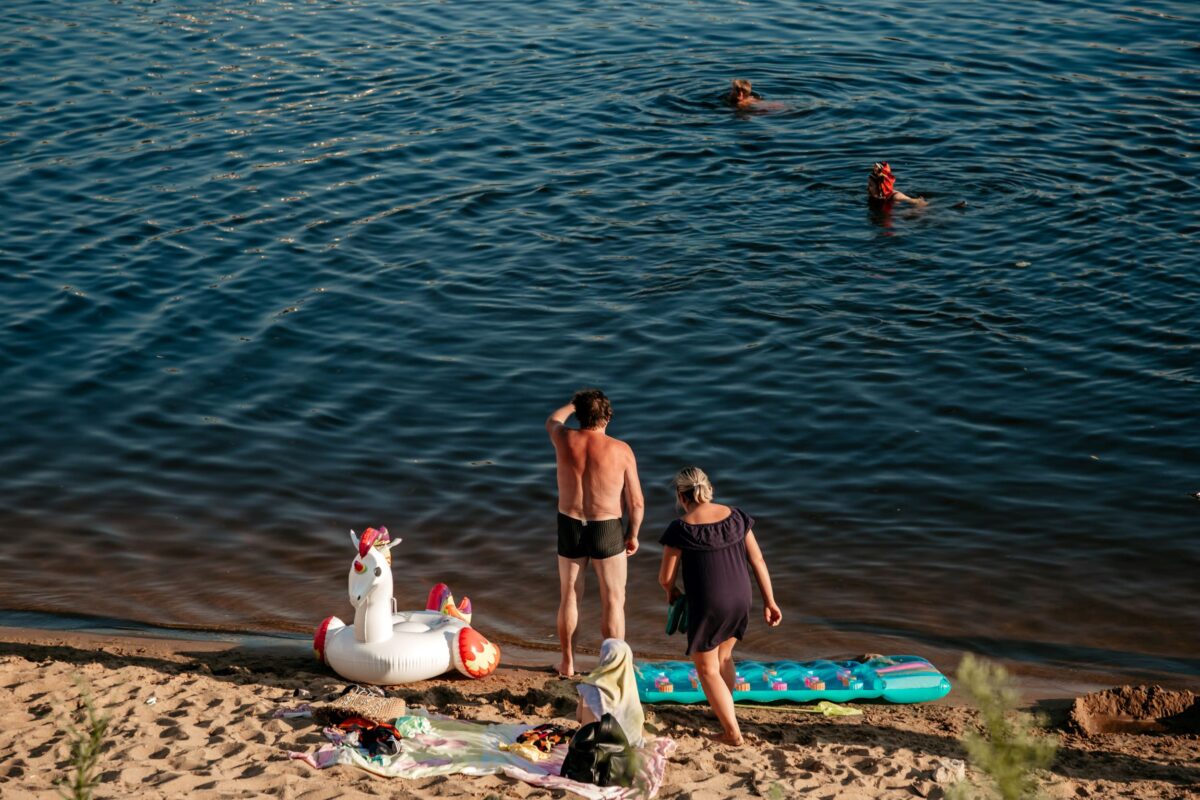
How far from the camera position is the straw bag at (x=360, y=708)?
7500 millimetres

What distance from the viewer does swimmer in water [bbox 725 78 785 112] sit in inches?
760

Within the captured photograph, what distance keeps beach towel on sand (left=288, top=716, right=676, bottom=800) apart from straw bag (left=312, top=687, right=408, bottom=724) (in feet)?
0.67

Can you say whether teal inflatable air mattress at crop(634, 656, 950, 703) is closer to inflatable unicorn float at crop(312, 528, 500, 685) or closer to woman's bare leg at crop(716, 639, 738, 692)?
woman's bare leg at crop(716, 639, 738, 692)

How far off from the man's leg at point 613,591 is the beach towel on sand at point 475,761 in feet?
3.33

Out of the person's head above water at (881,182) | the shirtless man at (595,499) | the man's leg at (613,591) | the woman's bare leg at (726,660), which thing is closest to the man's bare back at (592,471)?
the shirtless man at (595,499)

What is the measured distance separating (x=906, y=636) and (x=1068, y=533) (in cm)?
192

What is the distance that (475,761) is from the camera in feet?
23.3

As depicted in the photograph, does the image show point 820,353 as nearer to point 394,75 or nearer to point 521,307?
point 521,307

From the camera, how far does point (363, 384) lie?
1316 centimetres

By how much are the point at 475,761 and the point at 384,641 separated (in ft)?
4.42

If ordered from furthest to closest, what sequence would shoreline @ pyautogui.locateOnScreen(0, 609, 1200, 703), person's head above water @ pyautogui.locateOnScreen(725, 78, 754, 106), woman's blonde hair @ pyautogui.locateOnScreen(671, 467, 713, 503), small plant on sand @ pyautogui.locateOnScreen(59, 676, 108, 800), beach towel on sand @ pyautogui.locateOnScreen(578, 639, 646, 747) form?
person's head above water @ pyautogui.locateOnScreen(725, 78, 754, 106)
shoreline @ pyautogui.locateOnScreen(0, 609, 1200, 703)
woman's blonde hair @ pyautogui.locateOnScreen(671, 467, 713, 503)
beach towel on sand @ pyautogui.locateOnScreen(578, 639, 646, 747)
small plant on sand @ pyautogui.locateOnScreen(59, 676, 108, 800)

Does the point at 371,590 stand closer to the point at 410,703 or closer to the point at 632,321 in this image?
the point at 410,703

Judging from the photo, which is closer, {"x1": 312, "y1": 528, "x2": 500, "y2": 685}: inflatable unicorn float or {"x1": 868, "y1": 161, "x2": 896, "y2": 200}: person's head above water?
{"x1": 312, "y1": 528, "x2": 500, "y2": 685}: inflatable unicorn float

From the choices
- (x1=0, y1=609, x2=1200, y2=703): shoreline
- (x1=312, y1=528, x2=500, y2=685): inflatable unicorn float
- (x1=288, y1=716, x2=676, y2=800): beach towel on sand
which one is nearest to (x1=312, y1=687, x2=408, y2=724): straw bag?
(x1=288, y1=716, x2=676, y2=800): beach towel on sand
